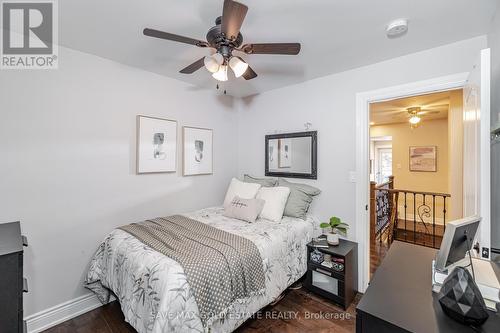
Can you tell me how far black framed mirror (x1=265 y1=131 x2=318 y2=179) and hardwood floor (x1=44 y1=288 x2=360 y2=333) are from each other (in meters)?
1.43

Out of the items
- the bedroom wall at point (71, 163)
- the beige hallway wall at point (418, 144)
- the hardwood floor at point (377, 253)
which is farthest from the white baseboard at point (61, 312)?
the beige hallway wall at point (418, 144)

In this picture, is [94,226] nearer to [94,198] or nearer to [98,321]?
[94,198]

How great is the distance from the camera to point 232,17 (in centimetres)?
130

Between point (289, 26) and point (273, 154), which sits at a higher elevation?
point (289, 26)

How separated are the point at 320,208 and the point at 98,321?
99.8 inches

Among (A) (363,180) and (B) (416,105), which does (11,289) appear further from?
(B) (416,105)

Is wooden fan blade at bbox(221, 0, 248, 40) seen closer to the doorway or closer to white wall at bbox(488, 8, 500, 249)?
white wall at bbox(488, 8, 500, 249)

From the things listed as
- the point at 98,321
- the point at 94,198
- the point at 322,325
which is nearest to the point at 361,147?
the point at 322,325

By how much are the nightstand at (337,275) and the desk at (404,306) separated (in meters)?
1.01

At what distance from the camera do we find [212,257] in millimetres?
1631

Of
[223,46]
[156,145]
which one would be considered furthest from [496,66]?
[156,145]

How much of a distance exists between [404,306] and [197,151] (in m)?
2.72

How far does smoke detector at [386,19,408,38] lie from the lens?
67.0 inches

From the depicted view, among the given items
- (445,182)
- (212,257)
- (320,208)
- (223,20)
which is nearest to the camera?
(223,20)
